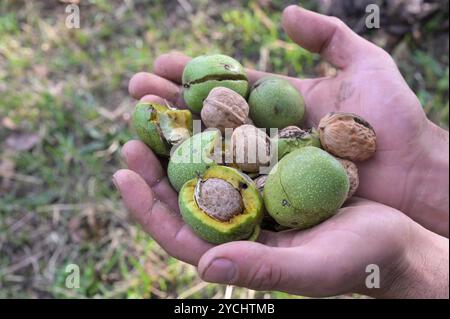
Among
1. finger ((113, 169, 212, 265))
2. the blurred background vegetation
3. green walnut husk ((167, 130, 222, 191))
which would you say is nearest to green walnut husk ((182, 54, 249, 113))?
green walnut husk ((167, 130, 222, 191))

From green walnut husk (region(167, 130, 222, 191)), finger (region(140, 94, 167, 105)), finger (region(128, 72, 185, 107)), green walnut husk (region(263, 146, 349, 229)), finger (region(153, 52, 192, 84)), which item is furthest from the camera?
finger (region(153, 52, 192, 84))

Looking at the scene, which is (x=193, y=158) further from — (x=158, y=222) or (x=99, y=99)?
(x=99, y=99)

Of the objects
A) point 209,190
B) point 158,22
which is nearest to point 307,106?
point 209,190

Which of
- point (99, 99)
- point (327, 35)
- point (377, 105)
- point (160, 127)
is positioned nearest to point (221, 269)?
point (160, 127)

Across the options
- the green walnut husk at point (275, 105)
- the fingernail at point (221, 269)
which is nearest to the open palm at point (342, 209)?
the fingernail at point (221, 269)

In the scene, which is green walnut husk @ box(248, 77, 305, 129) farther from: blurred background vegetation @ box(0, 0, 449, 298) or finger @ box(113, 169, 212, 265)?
blurred background vegetation @ box(0, 0, 449, 298)

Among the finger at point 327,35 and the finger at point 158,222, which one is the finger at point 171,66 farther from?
the finger at point 158,222

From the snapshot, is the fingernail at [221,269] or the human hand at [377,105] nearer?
the fingernail at [221,269]
